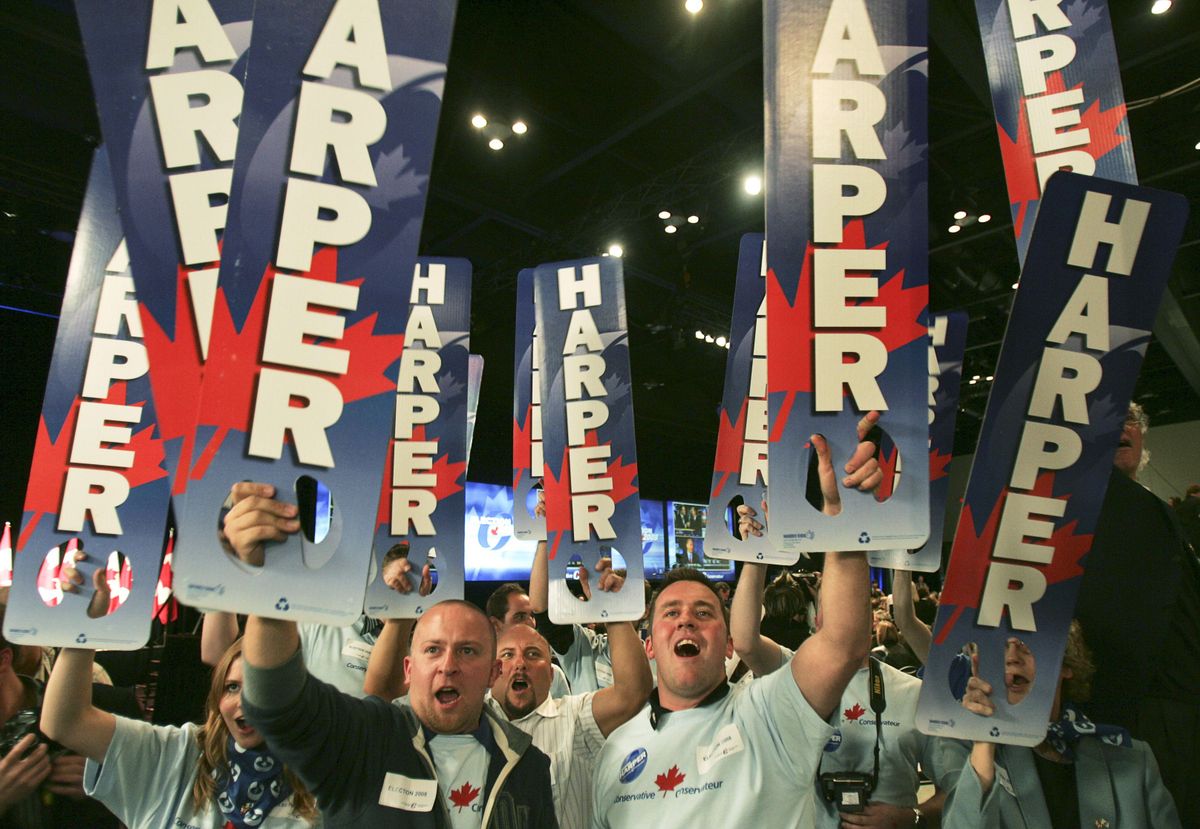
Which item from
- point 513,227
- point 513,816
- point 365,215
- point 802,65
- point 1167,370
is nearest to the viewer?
point 365,215

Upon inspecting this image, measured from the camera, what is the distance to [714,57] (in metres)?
5.94

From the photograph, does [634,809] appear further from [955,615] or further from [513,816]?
[955,615]

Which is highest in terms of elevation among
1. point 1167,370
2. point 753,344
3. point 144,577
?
point 1167,370

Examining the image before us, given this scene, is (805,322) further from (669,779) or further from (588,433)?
(588,433)

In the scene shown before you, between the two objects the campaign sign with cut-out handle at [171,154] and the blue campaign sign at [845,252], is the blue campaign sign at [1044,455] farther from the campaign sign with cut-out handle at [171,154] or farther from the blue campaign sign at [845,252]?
the campaign sign with cut-out handle at [171,154]

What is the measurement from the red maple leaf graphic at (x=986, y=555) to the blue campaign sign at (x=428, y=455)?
1.71 m

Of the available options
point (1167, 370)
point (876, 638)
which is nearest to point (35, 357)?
point (876, 638)

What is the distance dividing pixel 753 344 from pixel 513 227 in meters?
6.40

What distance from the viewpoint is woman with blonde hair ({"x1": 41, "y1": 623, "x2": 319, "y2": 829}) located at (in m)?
1.88

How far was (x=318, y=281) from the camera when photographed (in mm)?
1289

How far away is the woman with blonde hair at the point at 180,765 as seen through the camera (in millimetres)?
1880

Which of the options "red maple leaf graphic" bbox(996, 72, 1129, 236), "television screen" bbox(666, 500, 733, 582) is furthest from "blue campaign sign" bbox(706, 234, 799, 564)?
"television screen" bbox(666, 500, 733, 582)

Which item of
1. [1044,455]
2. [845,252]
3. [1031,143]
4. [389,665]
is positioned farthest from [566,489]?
[1031,143]

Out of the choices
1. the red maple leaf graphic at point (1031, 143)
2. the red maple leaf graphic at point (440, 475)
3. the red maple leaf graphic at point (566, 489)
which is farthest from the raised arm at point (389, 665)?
the red maple leaf graphic at point (1031, 143)
